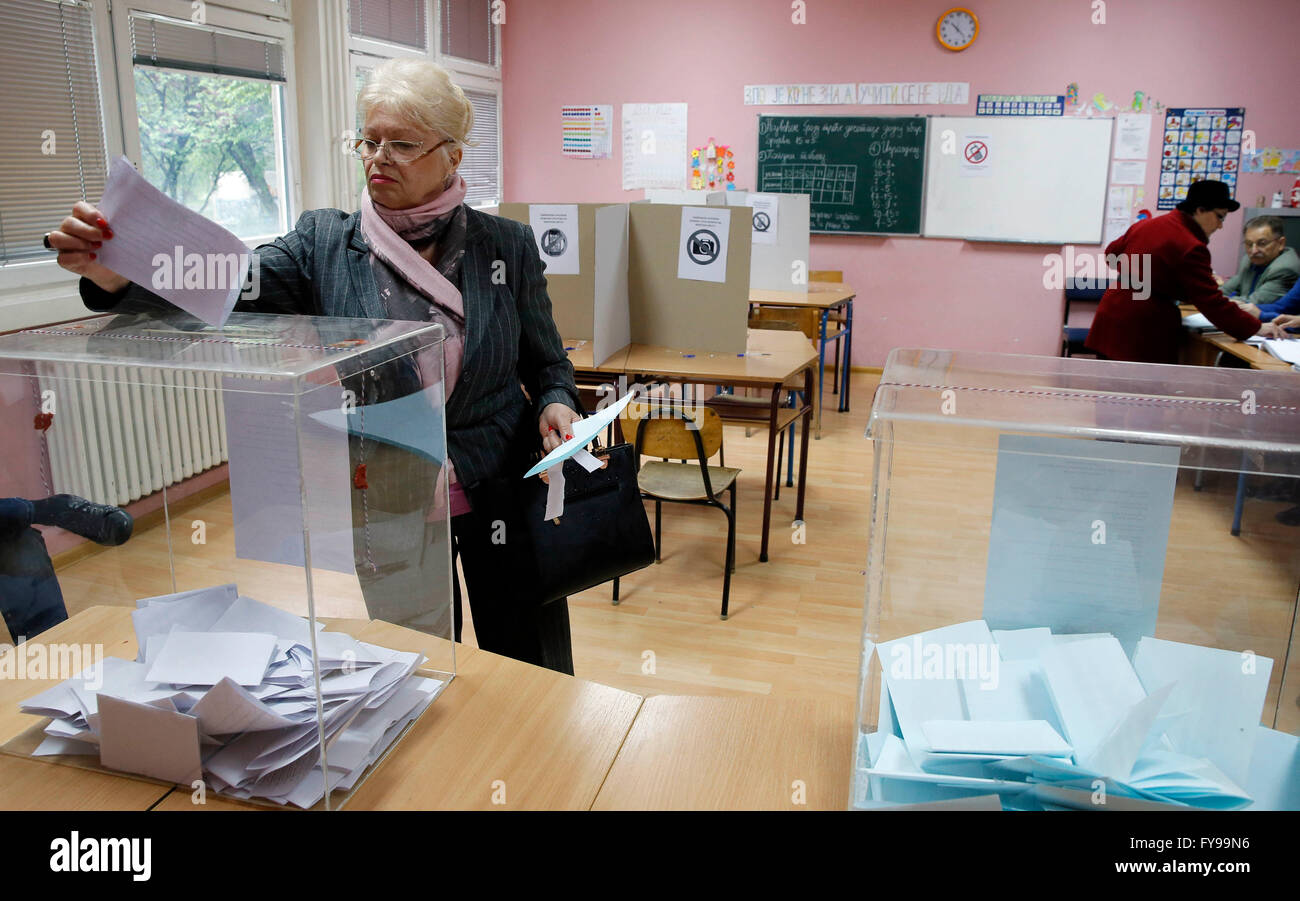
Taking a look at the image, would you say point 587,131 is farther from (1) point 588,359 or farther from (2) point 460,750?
(2) point 460,750

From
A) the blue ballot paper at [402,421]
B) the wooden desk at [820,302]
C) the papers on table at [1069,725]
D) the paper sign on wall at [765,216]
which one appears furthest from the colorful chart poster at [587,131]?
the papers on table at [1069,725]

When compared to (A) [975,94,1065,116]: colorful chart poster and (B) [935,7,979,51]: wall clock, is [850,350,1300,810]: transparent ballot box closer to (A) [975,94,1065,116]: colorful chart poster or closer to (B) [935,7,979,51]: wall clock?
(A) [975,94,1065,116]: colorful chart poster

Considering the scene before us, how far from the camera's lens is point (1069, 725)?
877mm

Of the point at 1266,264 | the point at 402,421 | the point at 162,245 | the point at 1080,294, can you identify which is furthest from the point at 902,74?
the point at 162,245

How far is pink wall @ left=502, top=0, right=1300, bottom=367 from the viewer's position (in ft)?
19.4

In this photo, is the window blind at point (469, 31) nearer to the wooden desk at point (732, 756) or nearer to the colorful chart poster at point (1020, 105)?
the colorful chart poster at point (1020, 105)

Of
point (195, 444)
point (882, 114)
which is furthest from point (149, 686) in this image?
point (882, 114)

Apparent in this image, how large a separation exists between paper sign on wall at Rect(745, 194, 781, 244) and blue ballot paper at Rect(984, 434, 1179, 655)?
4.55m

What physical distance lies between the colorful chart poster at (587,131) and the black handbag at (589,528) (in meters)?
5.84

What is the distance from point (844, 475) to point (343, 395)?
12.6 ft

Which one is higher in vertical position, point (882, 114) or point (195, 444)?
point (882, 114)
